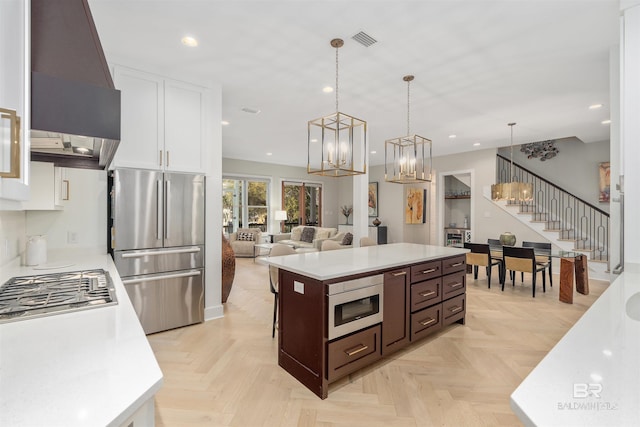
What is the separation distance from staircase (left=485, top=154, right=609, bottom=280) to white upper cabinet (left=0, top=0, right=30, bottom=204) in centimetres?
777

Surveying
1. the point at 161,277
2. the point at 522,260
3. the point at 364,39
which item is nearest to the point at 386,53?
the point at 364,39

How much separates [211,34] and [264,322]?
2.94 metres

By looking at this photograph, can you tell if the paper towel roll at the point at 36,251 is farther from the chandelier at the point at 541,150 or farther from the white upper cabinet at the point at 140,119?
the chandelier at the point at 541,150

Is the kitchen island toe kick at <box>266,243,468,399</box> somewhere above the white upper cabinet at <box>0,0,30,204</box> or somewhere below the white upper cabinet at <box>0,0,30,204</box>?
below

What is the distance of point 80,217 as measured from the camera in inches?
112

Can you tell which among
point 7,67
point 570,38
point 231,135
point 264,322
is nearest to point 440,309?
point 264,322

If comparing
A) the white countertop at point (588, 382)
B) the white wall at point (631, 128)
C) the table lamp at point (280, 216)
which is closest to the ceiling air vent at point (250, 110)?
the white wall at point (631, 128)

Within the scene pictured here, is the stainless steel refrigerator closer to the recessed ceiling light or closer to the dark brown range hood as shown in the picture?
the recessed ceiling light

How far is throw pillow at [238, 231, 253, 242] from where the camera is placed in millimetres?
7911

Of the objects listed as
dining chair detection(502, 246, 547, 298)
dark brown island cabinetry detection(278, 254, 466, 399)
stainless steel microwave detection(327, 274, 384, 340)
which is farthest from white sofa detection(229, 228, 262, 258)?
stainless steel microwave detection(327, 274, 384, 340)

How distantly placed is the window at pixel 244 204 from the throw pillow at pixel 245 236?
70cm

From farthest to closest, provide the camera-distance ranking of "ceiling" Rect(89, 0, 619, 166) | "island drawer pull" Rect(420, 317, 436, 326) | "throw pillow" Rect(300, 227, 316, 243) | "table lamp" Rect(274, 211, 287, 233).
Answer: "table lamp" Rect(274, 211, 287, 233), "throw pillow" Rect(300, 227, 316, 243), "island drawer pull" Rect(420, 317, 436, 326), "ceiling" Rect(89, 0, 619, 166)

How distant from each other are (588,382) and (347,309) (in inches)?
63.1

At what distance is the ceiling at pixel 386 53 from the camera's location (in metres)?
2.27
